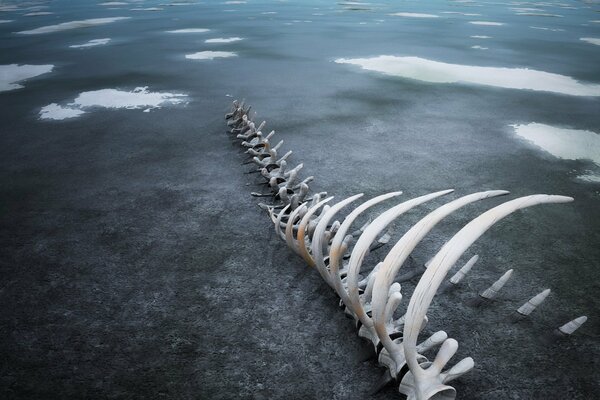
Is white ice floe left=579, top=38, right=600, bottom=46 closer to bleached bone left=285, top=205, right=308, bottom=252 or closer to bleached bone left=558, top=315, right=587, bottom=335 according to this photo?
bleached bone left=558, top=315, right=587, bottom=335

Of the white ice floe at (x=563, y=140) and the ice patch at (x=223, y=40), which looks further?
the ice patch at (x=223, y=40)

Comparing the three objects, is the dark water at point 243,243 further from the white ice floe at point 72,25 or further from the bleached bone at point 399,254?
the white ice floe at point 72,25

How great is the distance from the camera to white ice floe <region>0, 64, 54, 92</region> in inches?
514

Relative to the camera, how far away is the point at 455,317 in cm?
A: 378

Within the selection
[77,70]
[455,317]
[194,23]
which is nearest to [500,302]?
[455,317]

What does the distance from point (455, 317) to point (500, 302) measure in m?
0.58

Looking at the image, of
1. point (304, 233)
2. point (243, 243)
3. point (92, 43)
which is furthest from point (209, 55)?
point (304, 233)

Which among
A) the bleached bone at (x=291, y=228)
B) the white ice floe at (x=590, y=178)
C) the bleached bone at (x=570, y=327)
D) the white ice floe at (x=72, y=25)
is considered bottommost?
the bleached bone at (x=570, y=327)

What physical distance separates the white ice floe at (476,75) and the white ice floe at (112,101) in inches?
309

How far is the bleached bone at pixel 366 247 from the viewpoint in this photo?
9.33ft

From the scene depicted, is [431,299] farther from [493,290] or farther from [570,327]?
[570,327]

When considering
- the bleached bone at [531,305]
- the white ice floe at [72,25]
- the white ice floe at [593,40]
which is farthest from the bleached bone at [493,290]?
the white ice floe at [72,25]

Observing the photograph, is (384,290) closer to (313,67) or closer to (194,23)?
(313,67)

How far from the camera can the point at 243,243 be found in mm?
4965
